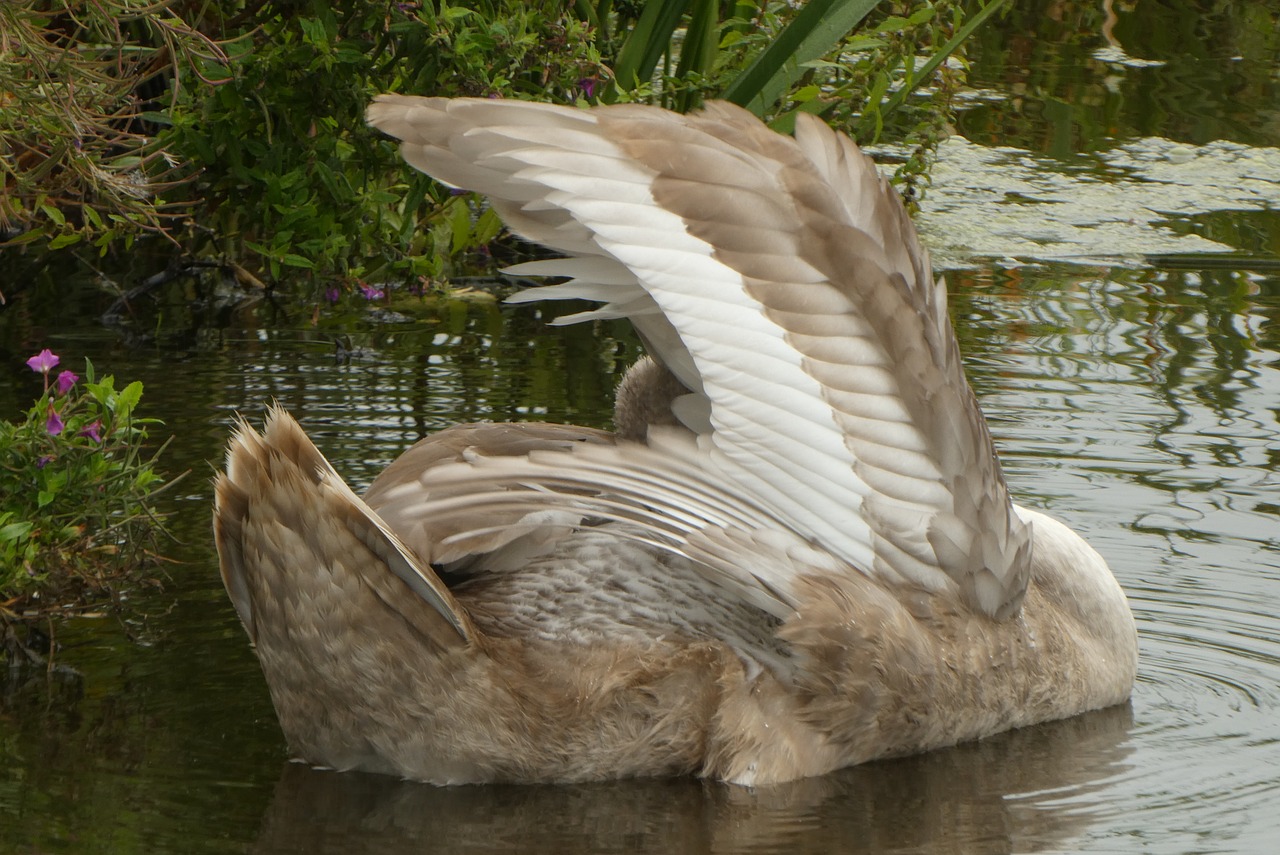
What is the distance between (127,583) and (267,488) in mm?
1148

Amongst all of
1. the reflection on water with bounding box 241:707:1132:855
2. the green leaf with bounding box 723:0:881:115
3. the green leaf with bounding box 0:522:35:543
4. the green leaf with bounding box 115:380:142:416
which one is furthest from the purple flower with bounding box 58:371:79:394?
the green leaf with bounding box 723:0:881:115

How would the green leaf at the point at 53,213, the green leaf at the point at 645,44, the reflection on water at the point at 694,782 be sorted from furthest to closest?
the green leaf at the point at 645,44 → the green leaf at the point at 53,213 → the reflection on water at the point at 694,782

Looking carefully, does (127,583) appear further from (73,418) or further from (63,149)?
(63,149)

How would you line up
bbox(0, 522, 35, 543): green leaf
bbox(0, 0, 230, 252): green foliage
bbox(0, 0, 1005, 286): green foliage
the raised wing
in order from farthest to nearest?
bbox(0, 0, 1005, 286): green foliage, bbox(0, 0, 230, 252): green foliage, bbox(0, 522, 35, 543): green leaf, the raised wing

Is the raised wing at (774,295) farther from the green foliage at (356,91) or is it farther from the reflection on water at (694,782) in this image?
the green foliage at (356,91)

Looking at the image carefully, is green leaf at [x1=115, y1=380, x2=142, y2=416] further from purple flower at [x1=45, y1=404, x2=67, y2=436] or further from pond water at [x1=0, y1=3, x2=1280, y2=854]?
pond water at [x1=0, y1=3, x2=1280, y2=854]

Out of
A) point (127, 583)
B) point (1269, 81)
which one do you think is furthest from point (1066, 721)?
point (1269, 81)

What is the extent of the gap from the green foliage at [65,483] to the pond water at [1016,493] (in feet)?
0.77

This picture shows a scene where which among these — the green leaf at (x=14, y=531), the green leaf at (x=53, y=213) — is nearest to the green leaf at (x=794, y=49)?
the green leaf at (x=53, y=213)

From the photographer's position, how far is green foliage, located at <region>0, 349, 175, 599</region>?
3.94 metres

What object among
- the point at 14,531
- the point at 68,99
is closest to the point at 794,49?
the point at 68,99

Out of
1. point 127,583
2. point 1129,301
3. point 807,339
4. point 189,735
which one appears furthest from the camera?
point 1129,301

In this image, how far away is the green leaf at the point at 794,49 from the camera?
670 centimetres

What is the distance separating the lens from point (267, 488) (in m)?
3.46
